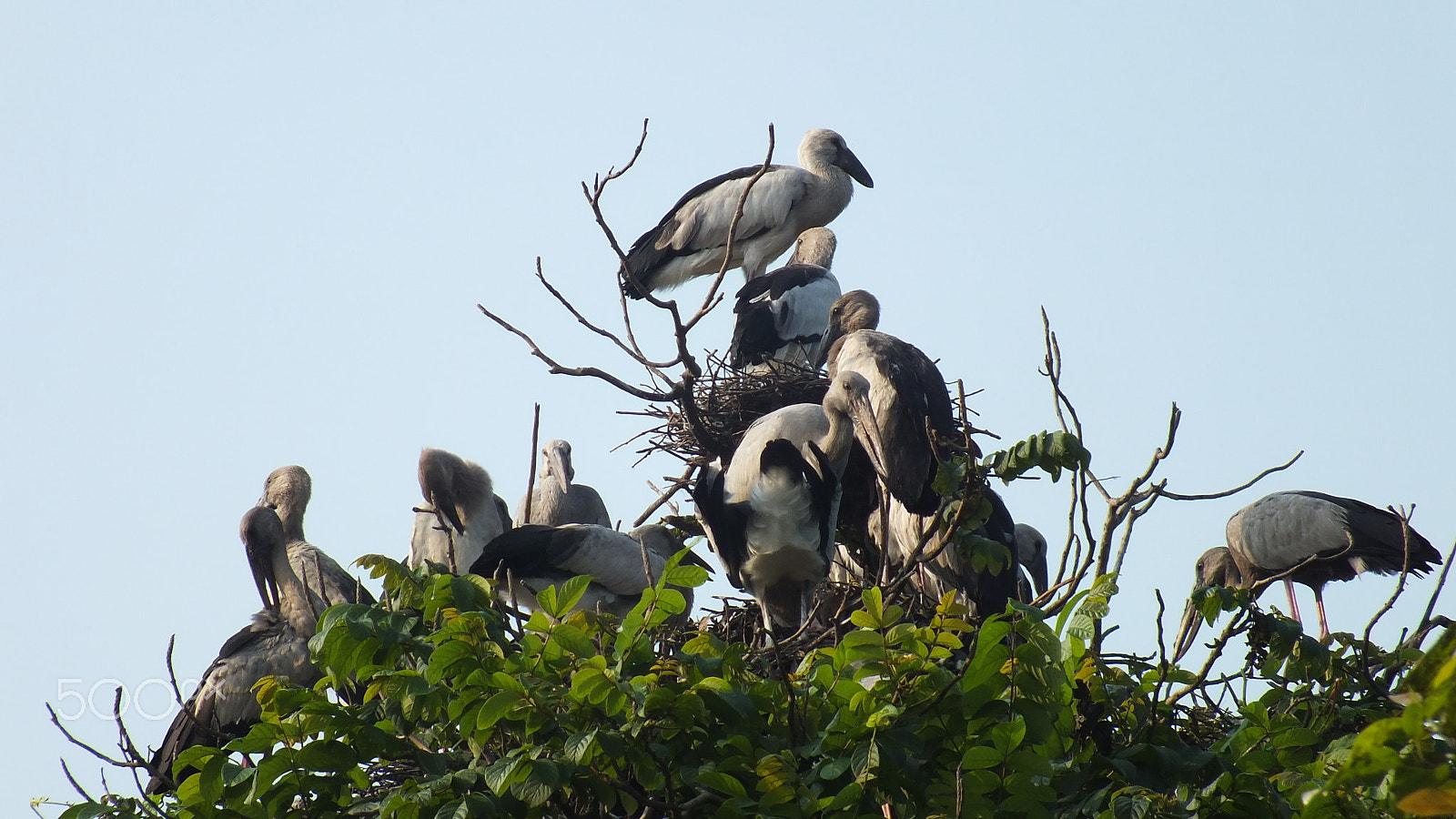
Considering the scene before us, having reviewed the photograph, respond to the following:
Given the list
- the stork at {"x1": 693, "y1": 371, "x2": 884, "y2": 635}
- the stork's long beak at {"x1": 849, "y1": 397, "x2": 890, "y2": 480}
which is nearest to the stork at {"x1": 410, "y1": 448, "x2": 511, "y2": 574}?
the stork at {"x1": 693, "y1": 371, "x2": 884, "y2": 635}

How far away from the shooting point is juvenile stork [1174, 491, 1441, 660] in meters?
10.2

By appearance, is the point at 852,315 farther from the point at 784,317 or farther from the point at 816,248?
the point at 816,248

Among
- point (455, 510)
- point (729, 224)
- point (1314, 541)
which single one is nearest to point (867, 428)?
point (455, 510)

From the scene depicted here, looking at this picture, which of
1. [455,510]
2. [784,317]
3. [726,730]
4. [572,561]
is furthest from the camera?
[784,317]

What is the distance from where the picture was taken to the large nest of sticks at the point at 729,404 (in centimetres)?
768

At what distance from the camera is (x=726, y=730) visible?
3684mm

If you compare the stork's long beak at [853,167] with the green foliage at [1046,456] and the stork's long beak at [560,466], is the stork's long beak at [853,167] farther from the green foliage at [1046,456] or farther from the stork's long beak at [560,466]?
the green foliage at [1046,456]

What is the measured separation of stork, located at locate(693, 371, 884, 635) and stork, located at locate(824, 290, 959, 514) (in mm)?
129

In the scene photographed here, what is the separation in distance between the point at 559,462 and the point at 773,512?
13.5 feet

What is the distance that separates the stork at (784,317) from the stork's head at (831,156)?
1.67 m

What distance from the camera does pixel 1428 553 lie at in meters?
9.94

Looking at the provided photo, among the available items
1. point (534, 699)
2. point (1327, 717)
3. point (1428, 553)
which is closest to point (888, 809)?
point (534, 699)

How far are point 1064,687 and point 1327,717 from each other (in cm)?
94

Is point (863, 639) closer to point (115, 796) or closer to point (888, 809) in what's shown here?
point (888, 809)
